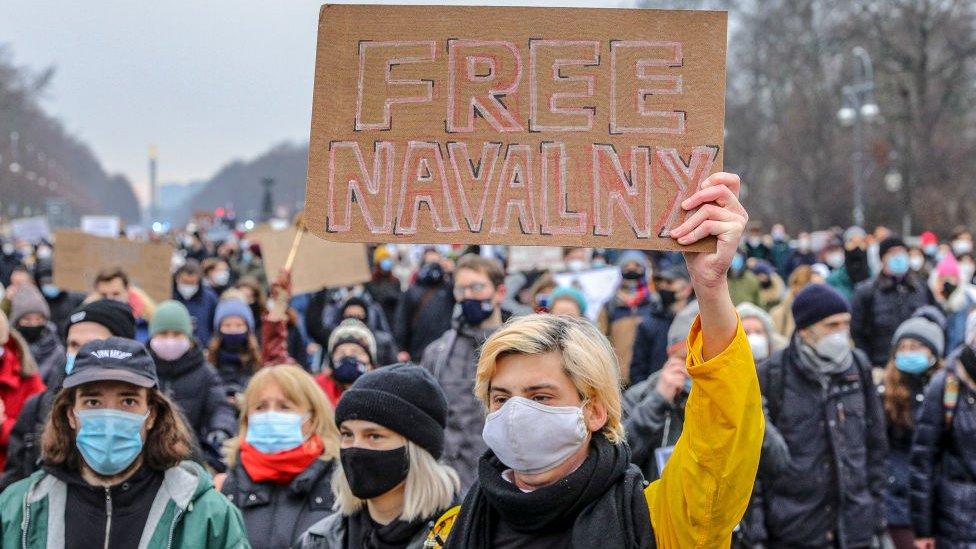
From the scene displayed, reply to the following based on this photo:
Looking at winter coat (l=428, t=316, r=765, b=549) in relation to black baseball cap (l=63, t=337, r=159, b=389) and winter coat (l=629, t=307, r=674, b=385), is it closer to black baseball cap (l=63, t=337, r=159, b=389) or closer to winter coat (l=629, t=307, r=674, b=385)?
black baseball cap (l=63, t=337, r=159, b=389)

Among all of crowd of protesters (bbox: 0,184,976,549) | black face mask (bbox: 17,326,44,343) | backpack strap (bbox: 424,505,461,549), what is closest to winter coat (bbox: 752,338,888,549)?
crowd of protesters (bbox: 0,184,976,549)

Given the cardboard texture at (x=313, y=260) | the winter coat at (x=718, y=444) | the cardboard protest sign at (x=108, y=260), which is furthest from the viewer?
the cardboard protest sign at (x=108, y=260)

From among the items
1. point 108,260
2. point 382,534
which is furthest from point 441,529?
point 108,260

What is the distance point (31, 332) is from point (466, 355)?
10.9ft

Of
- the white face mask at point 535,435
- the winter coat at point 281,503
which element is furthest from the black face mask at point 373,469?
the white face mask at point 535,435

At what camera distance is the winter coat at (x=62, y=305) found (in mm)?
11133

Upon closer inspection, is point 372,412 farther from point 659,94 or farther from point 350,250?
point 350,250

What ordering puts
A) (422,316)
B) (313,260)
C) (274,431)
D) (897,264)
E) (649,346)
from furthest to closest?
1. (897,264)
2. (422,316)
3. (313,260)
4. (649,346)
5. (274,431)

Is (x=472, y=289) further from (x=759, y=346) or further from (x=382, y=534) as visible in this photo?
(x=382, y=534)

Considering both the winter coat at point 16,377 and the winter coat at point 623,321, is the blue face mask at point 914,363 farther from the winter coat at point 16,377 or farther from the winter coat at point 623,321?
the winter coat at point 16,377

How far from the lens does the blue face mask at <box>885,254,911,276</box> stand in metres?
10.1

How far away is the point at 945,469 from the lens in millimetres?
5809

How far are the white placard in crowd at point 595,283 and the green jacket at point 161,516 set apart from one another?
23.2 feet

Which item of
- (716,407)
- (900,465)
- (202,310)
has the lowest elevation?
(900,465)
